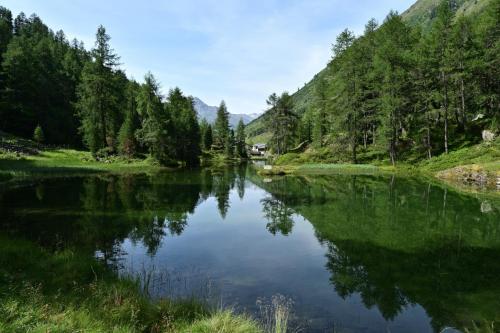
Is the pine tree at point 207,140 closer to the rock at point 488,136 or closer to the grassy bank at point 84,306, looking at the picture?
the rock at point 488,136

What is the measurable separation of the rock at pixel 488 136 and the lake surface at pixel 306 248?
26812mm

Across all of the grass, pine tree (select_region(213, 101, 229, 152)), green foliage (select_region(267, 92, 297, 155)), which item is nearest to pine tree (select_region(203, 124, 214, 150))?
pine tree (select_region(213, 101, 229, 152))

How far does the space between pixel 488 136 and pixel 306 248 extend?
161 ft

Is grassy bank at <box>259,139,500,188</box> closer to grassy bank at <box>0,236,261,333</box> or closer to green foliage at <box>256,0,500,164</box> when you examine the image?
green foliage at <box>256,0,500,164</box>

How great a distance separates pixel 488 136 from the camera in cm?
5294

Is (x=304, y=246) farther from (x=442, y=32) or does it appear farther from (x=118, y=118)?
(x=118, y=118)

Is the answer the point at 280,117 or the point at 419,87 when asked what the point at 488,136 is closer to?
the point at 419,87

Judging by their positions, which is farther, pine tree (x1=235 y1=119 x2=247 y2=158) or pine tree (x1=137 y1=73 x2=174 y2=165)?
pine tree (x1=235 y1=119 x2=247 y2=158)

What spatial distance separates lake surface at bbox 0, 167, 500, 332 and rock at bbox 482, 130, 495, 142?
88.0 feet

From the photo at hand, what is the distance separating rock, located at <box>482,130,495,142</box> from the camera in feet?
171

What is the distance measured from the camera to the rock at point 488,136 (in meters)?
52.1

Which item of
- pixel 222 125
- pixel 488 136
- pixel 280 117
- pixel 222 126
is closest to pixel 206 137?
pixel 222 126

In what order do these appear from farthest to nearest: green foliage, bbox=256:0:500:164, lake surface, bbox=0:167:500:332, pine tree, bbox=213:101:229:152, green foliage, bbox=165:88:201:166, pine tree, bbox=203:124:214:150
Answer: pine tree, bbox=213:101:229:152
pine tree, bbox=203:124:214:150
green foliage, bbox=165:88:201:166
green foliage, bbox=256:0:500:164
lake surface, bbox=0:167:500:332

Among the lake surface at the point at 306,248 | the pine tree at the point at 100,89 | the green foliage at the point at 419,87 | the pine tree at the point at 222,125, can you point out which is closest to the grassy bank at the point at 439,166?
the green foliage at the point at 419,87
